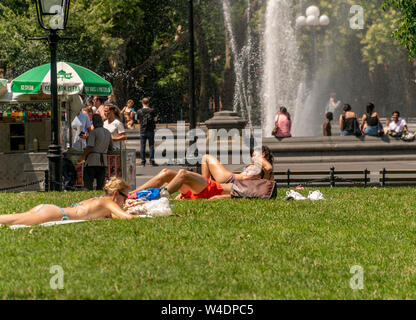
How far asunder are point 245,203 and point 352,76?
52527 millimetres

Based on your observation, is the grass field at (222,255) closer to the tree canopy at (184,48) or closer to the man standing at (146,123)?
the man standing at (146,123)

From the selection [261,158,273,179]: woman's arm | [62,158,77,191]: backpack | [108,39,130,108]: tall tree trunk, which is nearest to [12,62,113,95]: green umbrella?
[62,158,77,191]: backpack

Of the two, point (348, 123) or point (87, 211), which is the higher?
point (348, 123)

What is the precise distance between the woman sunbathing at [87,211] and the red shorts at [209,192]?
7.86 ft

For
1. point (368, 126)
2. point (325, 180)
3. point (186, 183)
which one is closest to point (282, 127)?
point (368, 126)

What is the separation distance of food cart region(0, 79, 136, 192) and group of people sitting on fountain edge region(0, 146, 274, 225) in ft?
8.26

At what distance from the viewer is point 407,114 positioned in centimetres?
6625

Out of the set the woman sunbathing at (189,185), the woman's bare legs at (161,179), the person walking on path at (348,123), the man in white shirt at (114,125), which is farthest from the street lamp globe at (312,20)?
the woman's bare legs at (161,179)

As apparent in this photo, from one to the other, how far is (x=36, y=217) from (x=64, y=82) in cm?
666

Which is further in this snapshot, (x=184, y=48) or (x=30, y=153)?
(x=184, y=48)

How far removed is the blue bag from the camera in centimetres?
1109

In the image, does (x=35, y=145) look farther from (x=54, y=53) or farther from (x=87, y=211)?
(x=87, y=211)

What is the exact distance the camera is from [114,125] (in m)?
15.5
